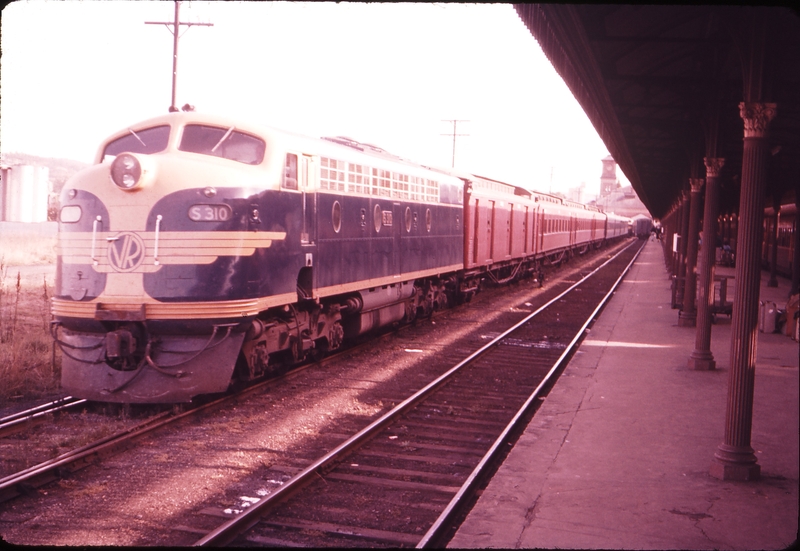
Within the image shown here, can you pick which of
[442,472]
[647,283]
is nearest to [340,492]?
[442,472]

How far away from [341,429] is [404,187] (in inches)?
263

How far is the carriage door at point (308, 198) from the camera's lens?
10.3 m

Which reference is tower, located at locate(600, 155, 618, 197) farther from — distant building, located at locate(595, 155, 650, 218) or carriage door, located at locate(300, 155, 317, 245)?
carriage door, located at locate(300, 155, 317, 245)

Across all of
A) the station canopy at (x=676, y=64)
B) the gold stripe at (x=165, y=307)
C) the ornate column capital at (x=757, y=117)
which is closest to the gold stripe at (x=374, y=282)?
the gold stripe at (x=165, y=307)

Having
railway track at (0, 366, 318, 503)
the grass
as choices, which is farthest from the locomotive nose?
the grass

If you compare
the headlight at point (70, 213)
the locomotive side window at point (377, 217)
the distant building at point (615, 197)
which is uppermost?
the distant building at point (615, 197)

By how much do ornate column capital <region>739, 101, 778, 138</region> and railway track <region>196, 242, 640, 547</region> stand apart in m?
3.85

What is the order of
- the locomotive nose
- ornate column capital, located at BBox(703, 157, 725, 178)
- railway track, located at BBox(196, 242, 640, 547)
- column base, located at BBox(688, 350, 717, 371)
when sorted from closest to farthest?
railway track, located at BBox(196, 242, 640, 547) < the locomotive nose < ornate column capital, located at BBox(703, 157, 725, 178) < column base, located at BBox(688, 350, 717, 371)

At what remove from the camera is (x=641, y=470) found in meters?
7.05

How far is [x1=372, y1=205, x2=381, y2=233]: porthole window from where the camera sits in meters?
12.9

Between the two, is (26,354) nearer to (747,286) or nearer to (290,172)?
(290,172)

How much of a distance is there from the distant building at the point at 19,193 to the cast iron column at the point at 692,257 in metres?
13.0

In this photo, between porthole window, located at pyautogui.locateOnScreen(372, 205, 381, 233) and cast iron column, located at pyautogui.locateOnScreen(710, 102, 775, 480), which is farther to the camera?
porthole window, located at pyautogui.locateOnScreen(372, 205, 381, 233)

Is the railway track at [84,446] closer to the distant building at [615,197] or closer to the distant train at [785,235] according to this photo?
the distant train at [785,235]
